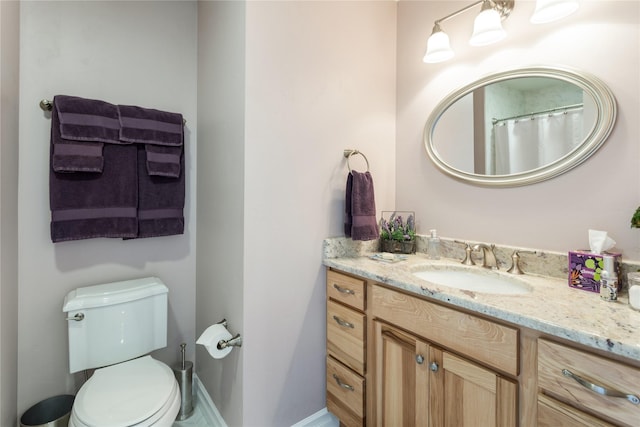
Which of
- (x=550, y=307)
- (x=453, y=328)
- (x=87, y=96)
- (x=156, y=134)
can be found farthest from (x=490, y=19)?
(x=87, y=96)

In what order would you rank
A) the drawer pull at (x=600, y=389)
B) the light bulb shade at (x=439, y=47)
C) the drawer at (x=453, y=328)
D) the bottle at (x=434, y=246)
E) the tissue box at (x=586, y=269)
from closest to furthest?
1. the drawer pull at (x=600, y=389)
2. the drawer at (x=453, y=328)
3. the tissue box at (x=586, y=269)
4. the light bulb shade at (x=439, y=47)
5. the bottle at (x=434, y=246)

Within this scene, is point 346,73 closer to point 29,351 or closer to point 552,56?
point 552,56

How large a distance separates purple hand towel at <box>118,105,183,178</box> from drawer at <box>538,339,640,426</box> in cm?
180

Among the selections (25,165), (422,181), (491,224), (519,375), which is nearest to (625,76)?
(491,224)

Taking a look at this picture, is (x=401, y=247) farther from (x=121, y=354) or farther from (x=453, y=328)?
(x=121, y=354)

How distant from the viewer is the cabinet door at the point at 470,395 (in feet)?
2.91

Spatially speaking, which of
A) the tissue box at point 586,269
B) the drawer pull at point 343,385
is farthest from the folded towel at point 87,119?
the tissue box at point 586,269

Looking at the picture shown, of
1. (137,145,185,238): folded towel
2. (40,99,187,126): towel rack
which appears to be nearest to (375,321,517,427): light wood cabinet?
(137,145,185,238): folded towel

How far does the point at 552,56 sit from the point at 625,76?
0.89 feet

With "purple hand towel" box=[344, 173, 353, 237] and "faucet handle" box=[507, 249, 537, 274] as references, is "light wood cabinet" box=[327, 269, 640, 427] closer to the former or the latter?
"purple hand towel" box=[344, 173, 353, 237]

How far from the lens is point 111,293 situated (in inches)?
58.3

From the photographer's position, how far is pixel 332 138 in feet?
5.14

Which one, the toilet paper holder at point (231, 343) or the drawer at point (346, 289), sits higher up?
the drawer at point (346, 289)

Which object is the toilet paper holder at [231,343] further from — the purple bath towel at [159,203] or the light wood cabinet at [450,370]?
the purple bath towel at [159,203]
